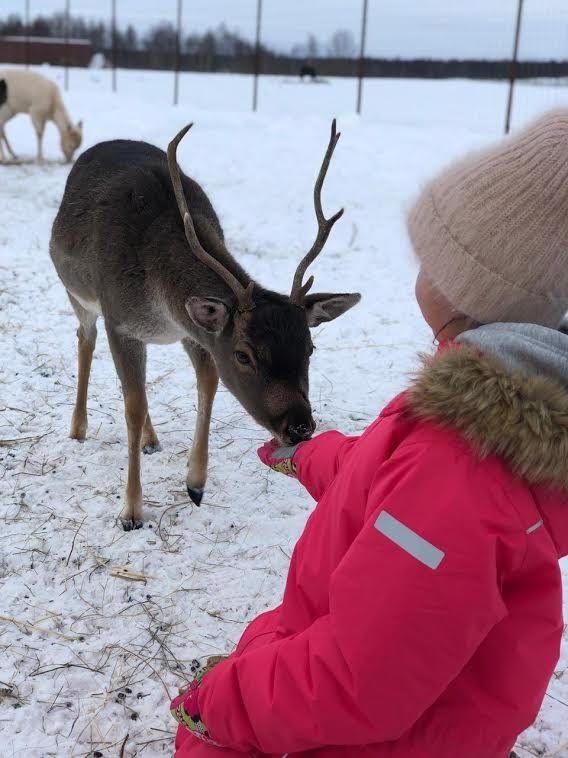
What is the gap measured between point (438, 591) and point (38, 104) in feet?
49.1

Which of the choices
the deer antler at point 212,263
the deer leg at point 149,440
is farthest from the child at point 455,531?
the deer leg at point 149,440

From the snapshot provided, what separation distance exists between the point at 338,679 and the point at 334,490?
438 mm

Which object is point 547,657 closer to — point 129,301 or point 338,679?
point 338,679

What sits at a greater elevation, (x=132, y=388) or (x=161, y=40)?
(x=161, y=40)

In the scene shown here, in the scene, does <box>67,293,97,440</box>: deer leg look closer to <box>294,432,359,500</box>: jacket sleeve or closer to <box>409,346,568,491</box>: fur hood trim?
<box>294,432,359,500</box>: jacket sleeve

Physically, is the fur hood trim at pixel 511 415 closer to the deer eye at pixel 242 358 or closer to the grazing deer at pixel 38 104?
the deer eye at pixel 242 358

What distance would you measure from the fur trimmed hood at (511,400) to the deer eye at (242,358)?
5.79 feet

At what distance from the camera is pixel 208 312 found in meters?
3.22

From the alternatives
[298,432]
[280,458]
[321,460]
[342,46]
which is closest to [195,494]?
[298,432]

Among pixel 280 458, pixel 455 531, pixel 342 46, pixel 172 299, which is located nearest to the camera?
pixel 455 531

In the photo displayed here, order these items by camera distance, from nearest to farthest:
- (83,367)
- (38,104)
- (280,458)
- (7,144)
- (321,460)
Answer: (321,460) → (280,458) → (83,367) → (7,144) → (38,104)

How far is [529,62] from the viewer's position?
13.8m

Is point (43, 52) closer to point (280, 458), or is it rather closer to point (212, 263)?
point (212, 263)

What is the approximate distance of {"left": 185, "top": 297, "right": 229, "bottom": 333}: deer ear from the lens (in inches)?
124
